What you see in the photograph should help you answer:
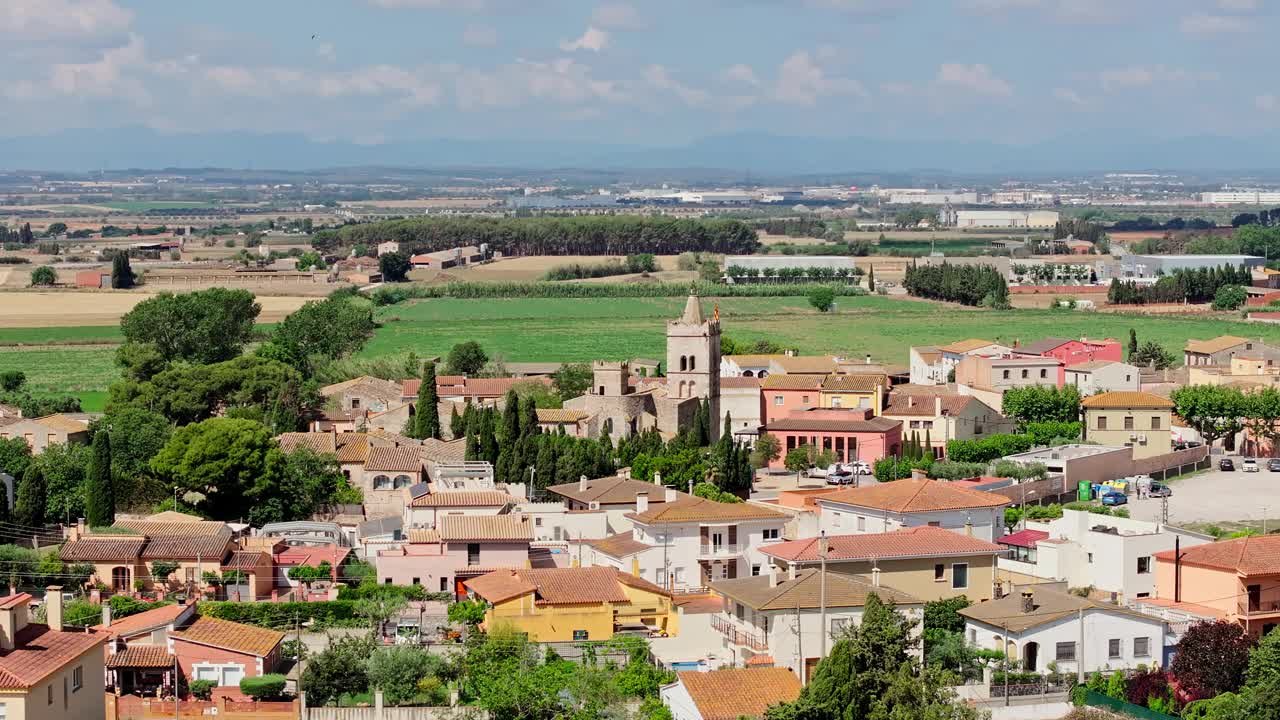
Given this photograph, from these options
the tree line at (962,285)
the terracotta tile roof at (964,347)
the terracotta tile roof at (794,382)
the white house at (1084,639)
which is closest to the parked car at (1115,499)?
the terracotta tile roof at (794,382)

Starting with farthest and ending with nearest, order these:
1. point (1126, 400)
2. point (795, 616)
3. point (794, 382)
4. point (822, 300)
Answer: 1. point (822, 300)
2. point (794, 382)
3. point (1126, 400)
4. point (795, 616)

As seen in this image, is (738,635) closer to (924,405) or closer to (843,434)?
(843,434)

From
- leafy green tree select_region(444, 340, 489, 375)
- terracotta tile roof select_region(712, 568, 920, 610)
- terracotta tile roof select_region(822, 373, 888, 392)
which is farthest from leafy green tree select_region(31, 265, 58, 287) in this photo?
terracotta tile roof select_region(712, 568, 920, 610)

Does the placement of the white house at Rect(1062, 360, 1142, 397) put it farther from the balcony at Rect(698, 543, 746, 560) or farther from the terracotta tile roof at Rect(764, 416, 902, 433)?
the balcony at Rect(698, 543, 746, 560)

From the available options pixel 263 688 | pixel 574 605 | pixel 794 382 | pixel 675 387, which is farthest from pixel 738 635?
pixel 794 382

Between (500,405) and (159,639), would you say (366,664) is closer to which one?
(159,639)

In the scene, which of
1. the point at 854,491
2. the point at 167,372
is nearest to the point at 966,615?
the point at 854,491

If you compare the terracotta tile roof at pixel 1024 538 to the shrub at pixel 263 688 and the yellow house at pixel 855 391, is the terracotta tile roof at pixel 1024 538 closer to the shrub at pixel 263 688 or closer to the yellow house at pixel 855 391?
the shrub at pixel 263 688
